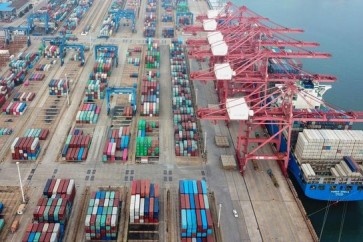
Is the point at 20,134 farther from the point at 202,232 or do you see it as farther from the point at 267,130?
the point at 267,130

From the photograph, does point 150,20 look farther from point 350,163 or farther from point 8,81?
point 350,163

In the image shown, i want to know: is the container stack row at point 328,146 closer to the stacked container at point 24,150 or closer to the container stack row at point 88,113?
the container stack row at point 88,113

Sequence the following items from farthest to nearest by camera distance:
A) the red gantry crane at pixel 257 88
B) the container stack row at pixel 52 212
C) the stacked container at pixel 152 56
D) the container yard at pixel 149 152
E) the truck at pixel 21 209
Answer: the stacked container at pixel 152 56
the red gantry crane at pixel 257 88
the truck at pixel 21 209
the container yard at pixel 149 152
the container stack row at pixel 52 212

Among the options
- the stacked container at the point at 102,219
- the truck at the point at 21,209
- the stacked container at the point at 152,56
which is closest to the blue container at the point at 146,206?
the stacked container at the point at 102,219

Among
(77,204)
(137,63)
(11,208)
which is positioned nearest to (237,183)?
(77,204)

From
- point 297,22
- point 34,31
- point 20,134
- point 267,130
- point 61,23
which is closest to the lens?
point 20,134
